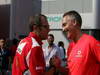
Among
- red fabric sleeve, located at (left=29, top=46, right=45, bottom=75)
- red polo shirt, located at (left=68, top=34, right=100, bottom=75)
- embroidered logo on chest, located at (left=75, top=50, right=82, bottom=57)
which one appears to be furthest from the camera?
red fabric sleeve, located at (left=29, top=46, right=45, bottom=75)

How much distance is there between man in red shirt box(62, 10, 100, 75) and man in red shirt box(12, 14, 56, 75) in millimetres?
317

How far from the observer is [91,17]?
18.1m

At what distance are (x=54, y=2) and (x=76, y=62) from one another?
1623 cm

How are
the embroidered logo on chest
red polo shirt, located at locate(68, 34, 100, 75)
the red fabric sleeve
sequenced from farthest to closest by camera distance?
the red fabric sleeve → the embroidered logo on chest → red polo shirt, located at locate(68, 34, 100, 75)

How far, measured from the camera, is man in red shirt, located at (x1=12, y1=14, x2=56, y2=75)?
3.53 metres

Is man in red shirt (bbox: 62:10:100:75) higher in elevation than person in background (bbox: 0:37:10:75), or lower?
higher

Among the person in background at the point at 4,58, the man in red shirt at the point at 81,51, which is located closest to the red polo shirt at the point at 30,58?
the man in red shirt at the point at 81,51

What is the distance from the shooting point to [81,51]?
3316 millimetres

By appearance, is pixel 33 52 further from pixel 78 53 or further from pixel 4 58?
pixel 4 58

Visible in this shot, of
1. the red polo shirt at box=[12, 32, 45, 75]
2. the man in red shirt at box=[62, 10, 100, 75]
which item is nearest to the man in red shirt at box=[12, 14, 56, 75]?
the red polo shirt at box=[12, 32, 45, 75]

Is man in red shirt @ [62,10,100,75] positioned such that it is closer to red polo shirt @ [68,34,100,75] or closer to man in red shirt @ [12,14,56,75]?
red polo shirt @ [68,34,100,75]

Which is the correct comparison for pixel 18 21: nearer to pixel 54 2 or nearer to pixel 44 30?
pixel 54 2

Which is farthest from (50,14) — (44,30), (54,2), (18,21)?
(44,30)

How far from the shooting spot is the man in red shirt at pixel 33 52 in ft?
11.6
